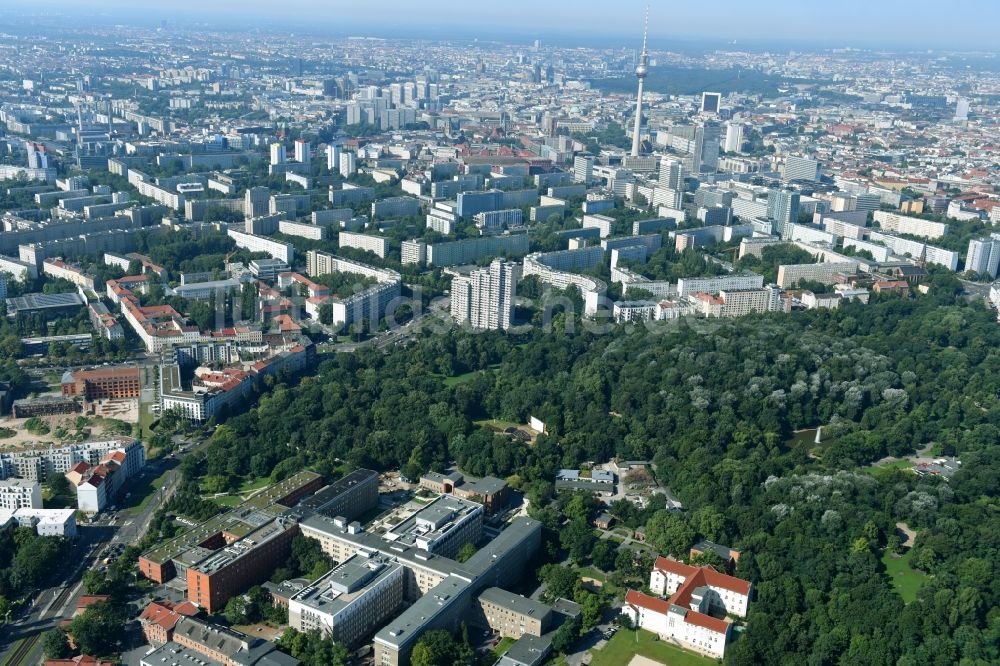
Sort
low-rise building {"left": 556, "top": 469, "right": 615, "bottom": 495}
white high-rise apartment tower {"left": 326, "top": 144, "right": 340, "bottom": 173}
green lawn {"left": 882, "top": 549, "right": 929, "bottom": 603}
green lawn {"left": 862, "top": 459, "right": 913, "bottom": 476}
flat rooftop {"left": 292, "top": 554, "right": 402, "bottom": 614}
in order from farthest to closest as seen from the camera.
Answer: white high-rise apartment tower {"left": 326, "top": 144, "right": 340, "bottom": 173}
green lawn {"left": 862, "top": 459, "right": 913, "bottom": 476}
low-rise building {"left": 556, "top": 469, "right": 615, "bottom": 495}
green lawn {"left": 882, "top": 549, "right": 929, "bottom": 603}
flat rooftop {"left": 292, "top": 554, "right": 402, "bottom": 614}

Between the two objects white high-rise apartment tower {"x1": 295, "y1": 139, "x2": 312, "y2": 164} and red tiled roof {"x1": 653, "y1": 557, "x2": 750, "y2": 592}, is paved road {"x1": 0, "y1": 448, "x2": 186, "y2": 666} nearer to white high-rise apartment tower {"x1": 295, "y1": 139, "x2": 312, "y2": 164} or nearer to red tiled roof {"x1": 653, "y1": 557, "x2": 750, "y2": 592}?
red tiled roof {"x1": 653, "y1": 557, "x2": 750, "y2": 592}

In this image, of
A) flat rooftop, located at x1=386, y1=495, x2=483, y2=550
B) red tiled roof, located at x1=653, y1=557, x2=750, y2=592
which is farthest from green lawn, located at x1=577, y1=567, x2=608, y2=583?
flat rooftop, located at x1=386, y1=495, x2=483, y2=550

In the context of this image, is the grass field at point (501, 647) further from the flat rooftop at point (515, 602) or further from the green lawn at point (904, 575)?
the green lawn at point (904, 575)

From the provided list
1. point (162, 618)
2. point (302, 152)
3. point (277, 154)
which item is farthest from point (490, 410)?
point (302, 152)

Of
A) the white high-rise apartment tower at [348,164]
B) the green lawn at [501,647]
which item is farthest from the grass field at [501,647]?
the white high-rise apartment tower at [348,164]

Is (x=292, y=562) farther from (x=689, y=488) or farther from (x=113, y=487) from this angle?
(x=689, y=488)

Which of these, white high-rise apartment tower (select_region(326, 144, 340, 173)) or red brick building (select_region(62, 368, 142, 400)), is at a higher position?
white high-rise apartment tower (select_region(326, 144, 340, 173))

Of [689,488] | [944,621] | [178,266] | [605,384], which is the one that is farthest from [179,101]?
[944,621]
